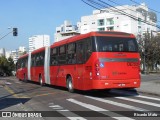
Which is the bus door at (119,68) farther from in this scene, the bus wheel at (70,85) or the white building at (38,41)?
the white building at (38,41)

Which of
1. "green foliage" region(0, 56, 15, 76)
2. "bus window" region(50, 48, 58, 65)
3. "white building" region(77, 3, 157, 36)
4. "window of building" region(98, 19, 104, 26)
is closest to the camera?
"bus window" region(50, 48, 58, 65)

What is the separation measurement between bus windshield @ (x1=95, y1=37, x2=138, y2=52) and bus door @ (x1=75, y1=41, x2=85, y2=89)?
1288 mm

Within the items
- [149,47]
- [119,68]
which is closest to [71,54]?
[119,68]

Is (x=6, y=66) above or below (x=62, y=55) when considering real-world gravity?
above

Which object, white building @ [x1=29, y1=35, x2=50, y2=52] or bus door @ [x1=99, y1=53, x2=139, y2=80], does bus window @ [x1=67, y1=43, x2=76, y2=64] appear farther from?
white building @ [x1=29, y1=35, x2=50, y2=52]

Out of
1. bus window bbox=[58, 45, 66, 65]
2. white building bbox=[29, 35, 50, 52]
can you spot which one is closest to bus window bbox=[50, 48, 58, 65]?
bus window bbox=[58, 45, 66, 65]

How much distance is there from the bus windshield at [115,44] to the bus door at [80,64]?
1.29m

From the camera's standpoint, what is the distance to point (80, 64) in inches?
720

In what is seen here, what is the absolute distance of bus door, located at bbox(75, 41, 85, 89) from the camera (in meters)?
18.0

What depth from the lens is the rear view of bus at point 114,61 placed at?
1662 cm

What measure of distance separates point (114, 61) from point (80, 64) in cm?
208

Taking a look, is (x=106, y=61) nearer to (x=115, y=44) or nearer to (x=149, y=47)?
(x=115, y=44)

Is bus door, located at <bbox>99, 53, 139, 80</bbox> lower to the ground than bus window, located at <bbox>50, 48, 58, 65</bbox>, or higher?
lower

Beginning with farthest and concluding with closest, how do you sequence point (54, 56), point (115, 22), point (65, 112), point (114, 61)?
point (115, 22), point (54, 56), point (114, 61), point (65, 112)
